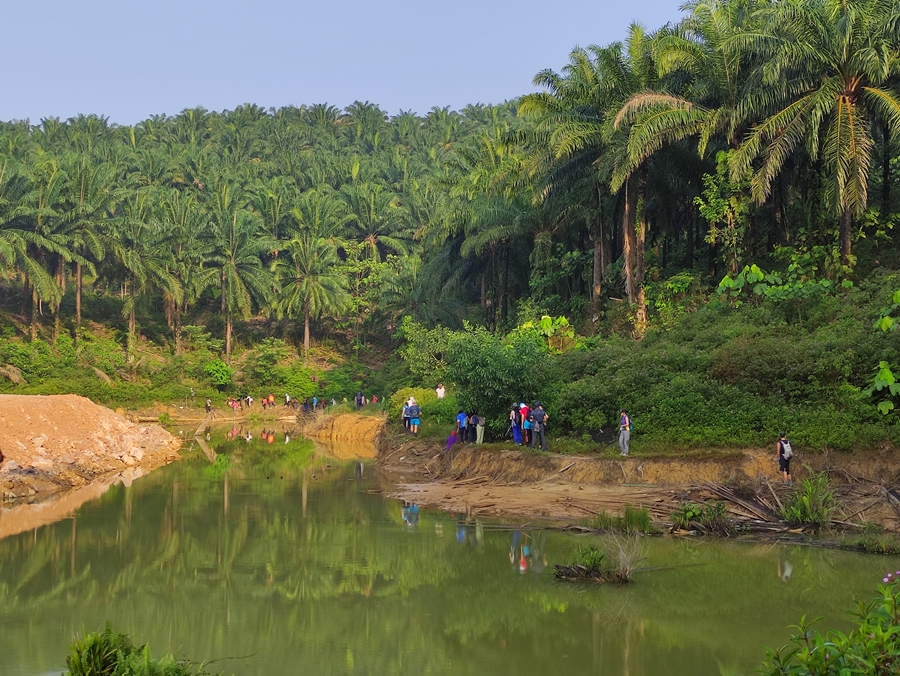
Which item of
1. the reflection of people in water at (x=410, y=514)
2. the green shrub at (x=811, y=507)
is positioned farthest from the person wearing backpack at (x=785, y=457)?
the reflection of people in water at (x=410, y=514)

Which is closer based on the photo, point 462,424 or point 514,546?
point 514,546

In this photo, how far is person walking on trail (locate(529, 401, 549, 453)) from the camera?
78.6 ft

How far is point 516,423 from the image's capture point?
82.1 feet

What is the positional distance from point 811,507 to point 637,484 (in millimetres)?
5042

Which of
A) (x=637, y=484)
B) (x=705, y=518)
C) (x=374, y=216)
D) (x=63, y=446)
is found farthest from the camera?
(x=374, y=216)

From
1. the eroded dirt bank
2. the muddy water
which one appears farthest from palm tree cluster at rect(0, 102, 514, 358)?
the muddy water

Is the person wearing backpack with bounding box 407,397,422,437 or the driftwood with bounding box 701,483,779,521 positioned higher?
the person wearing backpack with bounding box 407,397,422,437

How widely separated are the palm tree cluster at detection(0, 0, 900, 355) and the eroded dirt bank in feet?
32.8

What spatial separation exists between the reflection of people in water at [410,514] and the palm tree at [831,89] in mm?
14427

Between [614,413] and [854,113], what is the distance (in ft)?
37.8

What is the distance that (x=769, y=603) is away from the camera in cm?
1288

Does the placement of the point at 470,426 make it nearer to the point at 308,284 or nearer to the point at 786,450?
the point at 786,450

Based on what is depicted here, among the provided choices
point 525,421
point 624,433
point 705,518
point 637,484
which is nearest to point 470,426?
point 525,421

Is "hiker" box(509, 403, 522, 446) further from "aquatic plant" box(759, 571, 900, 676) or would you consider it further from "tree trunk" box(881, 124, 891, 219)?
"aquatic plant" box(759, 571, 900, 676)
